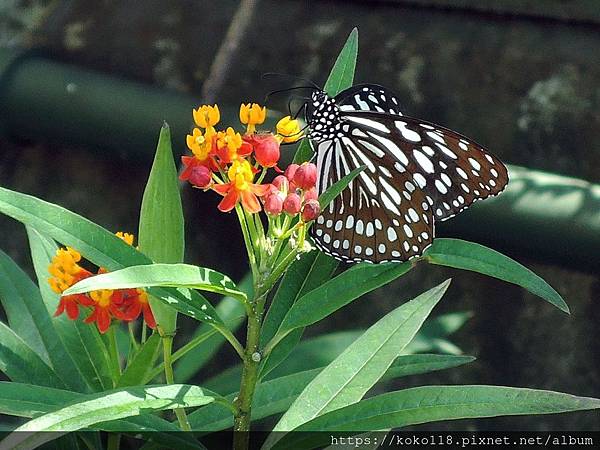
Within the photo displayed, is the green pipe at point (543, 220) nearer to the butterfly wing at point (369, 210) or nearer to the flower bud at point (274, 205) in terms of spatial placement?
the butterfly wing at point (369, 210)

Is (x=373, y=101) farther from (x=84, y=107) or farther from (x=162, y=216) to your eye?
(x=84, y=107)

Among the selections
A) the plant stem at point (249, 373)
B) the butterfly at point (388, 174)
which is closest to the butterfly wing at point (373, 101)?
the butterfly at point (388, 174)

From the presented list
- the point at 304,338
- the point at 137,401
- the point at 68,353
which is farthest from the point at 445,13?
the point at 137,401

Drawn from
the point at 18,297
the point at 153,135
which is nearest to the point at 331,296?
the point at 18,297

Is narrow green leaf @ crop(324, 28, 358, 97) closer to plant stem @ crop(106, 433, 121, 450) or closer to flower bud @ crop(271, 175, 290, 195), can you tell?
flower bud @ crop(271, 175, 290, 195)

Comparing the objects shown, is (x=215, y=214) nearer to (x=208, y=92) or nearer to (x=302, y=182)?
(x=208, y=92)
